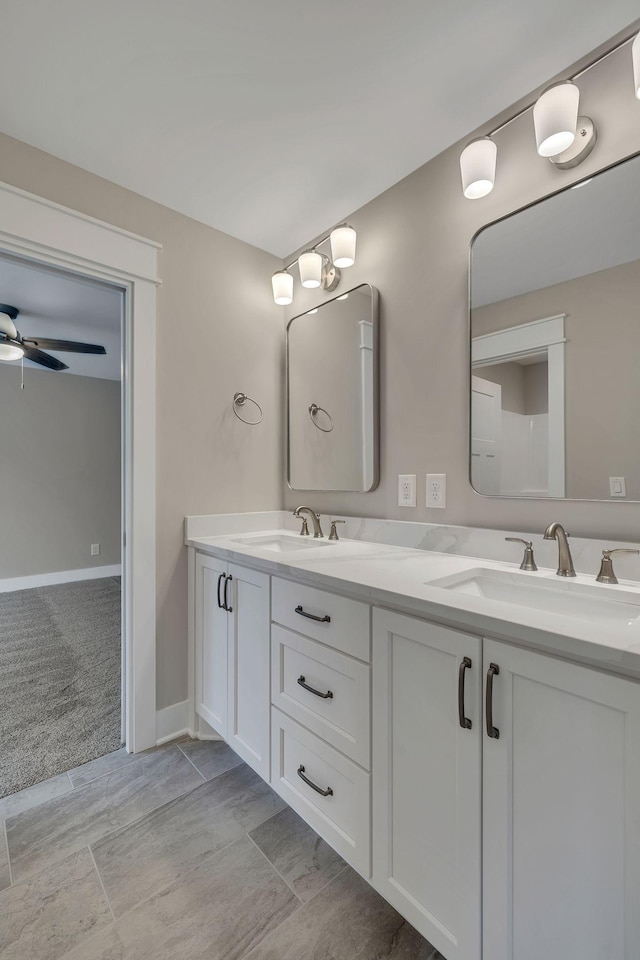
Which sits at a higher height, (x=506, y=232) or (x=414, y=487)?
(x=506, y=232)

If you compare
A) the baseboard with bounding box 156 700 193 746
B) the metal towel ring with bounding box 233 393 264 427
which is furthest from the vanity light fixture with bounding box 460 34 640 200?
the baseboard with bounding box 156 700 193 746

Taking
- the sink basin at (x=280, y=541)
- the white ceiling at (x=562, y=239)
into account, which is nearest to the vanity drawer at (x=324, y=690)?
the sink basin at (x=280, y=541)

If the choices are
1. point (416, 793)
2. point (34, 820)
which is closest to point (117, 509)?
point (34, 820)

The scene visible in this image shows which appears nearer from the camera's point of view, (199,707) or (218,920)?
(218,920)

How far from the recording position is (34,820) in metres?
1.43

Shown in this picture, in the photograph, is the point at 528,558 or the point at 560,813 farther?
the point at 528,558

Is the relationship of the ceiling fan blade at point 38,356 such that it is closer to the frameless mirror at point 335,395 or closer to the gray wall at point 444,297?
the frameless mirror at point 335,395

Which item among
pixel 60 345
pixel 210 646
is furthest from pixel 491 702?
pixel 60 345

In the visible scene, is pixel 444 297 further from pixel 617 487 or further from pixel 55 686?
pixel 55 686

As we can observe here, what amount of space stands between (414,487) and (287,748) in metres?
1.02

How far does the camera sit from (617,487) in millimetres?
1163

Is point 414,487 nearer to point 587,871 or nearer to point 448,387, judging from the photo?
point 448,387

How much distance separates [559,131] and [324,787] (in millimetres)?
1940

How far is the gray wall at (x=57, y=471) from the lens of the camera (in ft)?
14.1
